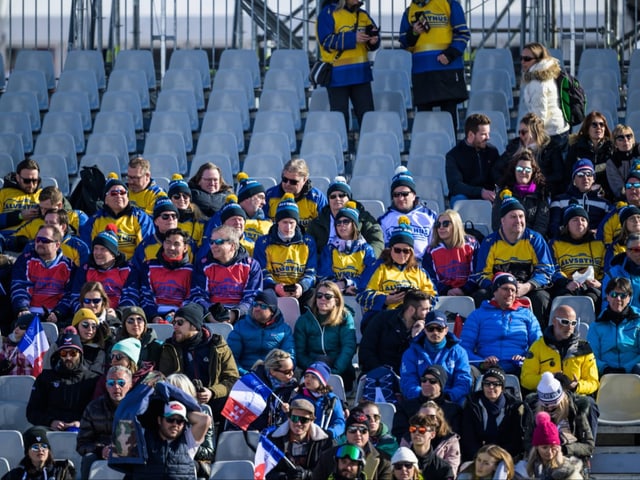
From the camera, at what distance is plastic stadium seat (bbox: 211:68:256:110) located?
60.8 feet

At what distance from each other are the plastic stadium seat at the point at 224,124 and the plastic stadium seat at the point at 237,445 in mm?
5964

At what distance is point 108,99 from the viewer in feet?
60.7

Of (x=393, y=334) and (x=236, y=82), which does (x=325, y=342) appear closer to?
(x=393, y=334)

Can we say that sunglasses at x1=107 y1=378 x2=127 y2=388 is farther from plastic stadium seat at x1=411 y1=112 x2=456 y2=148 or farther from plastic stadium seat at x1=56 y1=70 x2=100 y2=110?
plastic stadium seat at x1=56 y1=70 x2=100 y2=110

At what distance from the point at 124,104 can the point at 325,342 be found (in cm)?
599

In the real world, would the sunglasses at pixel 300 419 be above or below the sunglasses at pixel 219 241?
below

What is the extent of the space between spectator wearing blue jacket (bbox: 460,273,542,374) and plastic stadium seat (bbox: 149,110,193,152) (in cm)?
542

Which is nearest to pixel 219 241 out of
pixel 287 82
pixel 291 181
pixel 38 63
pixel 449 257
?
pixel 291 181

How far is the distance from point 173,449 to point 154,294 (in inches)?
122

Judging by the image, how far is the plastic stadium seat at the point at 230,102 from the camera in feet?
59.7

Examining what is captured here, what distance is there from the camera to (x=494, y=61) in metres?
18.5

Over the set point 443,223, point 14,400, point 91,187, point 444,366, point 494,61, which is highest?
point 494,61

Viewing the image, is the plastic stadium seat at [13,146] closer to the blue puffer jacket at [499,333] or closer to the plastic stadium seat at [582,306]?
the blue puffer jacket at [499,333]

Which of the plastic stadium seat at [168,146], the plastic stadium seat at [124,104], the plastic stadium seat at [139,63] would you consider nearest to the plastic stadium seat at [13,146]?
the plastic stadium seat at [124,104]
